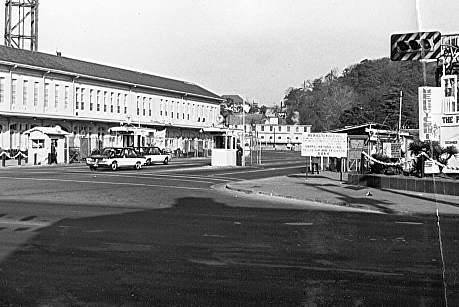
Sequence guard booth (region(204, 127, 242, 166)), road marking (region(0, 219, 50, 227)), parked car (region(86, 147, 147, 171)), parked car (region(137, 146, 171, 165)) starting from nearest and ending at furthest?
road marking (region(0, 219, 50, 227)) < parked car (region(86, 147, 147, 171)) < guard booth (region(204, 127, 242, 166)) < parked car (region(137, 146, 171, 165))

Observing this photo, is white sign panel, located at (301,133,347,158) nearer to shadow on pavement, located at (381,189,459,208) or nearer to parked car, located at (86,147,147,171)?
shadow on pavement, located at (381,189,459,208)

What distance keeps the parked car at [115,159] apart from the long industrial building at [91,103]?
8.43m

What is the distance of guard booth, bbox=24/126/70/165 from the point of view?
54094 millimetres

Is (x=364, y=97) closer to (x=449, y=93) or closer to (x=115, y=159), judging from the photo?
(x=115, y=159)

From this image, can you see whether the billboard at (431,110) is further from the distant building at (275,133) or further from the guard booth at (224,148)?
the distant building at (275,133)

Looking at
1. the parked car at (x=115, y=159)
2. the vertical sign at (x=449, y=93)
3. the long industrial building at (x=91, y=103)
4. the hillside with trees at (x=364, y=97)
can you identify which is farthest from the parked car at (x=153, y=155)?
the vertical sign at (x=449, y=93)

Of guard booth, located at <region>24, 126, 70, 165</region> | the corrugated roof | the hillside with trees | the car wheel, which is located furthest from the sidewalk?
the corrugated roof

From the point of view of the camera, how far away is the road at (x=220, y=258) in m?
7.43

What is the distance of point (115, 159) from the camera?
4609 cm

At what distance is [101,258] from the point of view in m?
9.73

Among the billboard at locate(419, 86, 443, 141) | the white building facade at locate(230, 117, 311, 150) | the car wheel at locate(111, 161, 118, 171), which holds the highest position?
the white building facade at locate(230, 117, 311, 150)

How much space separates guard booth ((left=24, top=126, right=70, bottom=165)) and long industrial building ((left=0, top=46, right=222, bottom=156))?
4586 mm

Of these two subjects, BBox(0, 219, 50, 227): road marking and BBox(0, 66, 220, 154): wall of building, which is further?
BBox(0, 66, 220, 154): wall of building

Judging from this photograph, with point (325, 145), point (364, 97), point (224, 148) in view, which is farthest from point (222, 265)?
point (364, 97)
